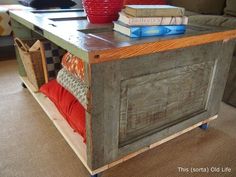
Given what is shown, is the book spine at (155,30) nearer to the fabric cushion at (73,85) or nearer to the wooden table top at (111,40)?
the wooden table top at (111,40)

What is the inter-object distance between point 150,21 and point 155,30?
3 cm

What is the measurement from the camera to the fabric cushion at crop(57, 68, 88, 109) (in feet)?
2.96

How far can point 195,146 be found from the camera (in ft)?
3.28

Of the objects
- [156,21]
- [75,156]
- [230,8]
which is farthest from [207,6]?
[75,156]

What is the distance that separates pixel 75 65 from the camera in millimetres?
959

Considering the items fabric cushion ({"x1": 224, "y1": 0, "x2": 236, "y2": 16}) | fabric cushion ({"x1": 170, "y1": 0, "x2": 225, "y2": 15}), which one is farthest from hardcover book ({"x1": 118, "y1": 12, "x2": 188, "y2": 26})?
fabric cushion ({"x1": 170, "y1": 0, "x2": 225, "y2": 15})

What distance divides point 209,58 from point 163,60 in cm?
26

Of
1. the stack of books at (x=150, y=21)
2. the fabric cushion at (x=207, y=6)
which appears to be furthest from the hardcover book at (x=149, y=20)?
the fabric cushion at (x=207, y=6)

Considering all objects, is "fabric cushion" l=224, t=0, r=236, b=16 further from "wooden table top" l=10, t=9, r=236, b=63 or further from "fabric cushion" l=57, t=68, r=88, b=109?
"fabric cushion" l=57, t=68, r=88, b=109

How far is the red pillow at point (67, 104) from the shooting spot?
2.86 feet

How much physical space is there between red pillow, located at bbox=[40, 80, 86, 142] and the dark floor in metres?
0.12

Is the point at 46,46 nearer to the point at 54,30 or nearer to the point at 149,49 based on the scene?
the point at 54,30

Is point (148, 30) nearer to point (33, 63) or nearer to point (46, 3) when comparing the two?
point (33, 63)

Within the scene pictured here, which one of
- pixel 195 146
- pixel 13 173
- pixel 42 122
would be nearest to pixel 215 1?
pixel 195 146
